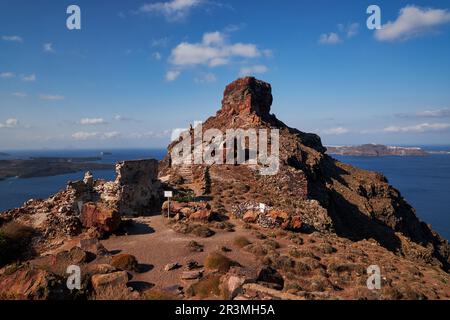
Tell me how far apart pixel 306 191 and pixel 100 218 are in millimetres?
17944

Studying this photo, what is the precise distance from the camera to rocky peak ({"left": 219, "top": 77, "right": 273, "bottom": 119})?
4312 centimetres

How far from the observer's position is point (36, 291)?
9.82 metres

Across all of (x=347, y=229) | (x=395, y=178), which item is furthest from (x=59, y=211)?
(x=395, y=178)

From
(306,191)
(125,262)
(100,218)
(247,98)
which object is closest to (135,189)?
(100,218)

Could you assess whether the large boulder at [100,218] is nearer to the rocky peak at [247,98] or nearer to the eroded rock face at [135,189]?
the eroded rock face at [135,189]

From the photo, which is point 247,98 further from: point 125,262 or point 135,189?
point 125,262

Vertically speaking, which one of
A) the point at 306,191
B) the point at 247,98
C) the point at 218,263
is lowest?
the point at 218,263

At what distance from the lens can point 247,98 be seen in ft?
142

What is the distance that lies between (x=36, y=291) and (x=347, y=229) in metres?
27.0

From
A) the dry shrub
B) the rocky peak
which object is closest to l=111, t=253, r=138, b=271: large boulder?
the dry shrub

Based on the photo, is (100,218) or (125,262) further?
(100,218)

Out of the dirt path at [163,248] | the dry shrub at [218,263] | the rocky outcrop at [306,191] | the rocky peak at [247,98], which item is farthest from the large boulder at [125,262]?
the rocky peak at [247,98]

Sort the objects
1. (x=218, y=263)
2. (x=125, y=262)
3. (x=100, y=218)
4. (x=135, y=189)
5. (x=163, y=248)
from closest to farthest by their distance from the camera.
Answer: (x=218, y=263), (x=125, y=262), (x=163, y=248), (x=100, y=218), (x=135, y=189)
